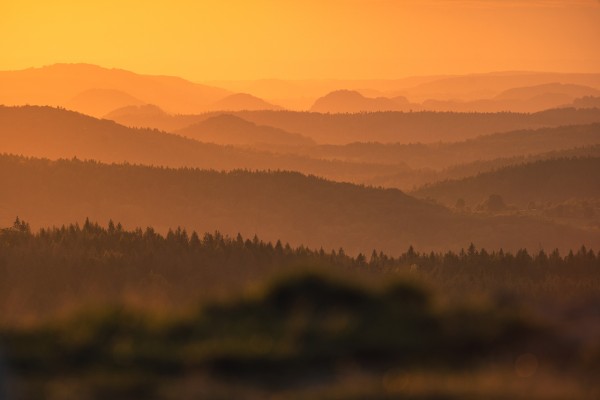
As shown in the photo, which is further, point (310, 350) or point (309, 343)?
point (309, 343)

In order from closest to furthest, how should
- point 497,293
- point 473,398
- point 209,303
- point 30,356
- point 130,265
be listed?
1. point 473,398
2. point 30,356
3. point 209,303
4. point 497,293
5. point 130,265

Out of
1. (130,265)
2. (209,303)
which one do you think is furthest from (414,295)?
(130,265)

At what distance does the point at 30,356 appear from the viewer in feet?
83.6

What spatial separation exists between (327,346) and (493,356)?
3.80 m

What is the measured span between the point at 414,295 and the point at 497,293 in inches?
124

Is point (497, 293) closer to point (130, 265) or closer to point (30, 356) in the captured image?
point (30, 356)

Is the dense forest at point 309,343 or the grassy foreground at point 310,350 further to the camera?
the dense forest at point 309,343

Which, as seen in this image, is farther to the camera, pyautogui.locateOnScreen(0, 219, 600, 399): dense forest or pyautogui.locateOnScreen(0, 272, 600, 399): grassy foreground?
pyautogui.locateOnScreen(0, 219, 600, 399): dense forest

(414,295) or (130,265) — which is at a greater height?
(414,295)

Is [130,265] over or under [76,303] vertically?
under

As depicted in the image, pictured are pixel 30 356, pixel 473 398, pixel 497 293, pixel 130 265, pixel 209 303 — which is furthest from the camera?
pixel 130 265

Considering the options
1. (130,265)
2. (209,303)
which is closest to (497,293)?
(209,303)

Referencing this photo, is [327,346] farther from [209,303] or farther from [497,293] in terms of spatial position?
[497,293]

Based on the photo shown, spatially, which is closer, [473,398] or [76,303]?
[473,398]
